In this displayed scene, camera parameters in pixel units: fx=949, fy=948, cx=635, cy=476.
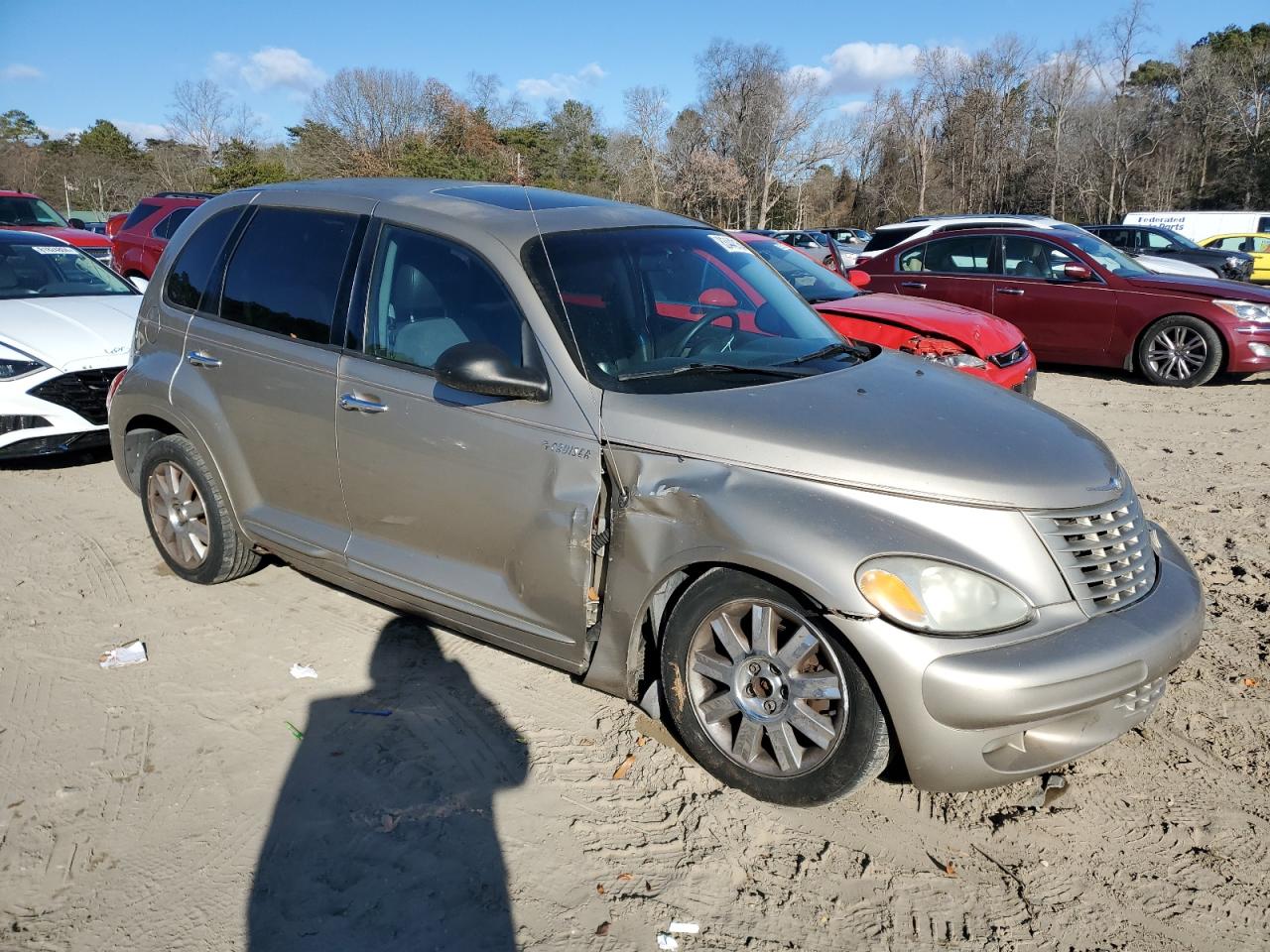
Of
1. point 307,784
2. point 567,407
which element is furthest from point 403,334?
point 307,784

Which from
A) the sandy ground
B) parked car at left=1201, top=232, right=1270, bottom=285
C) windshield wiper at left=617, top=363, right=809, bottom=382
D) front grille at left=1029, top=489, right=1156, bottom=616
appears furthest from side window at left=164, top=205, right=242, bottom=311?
parked car at left=1201, top=232, right=1270, bottom=285

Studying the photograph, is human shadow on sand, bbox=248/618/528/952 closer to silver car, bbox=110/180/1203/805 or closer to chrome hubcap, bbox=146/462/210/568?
silver car, bbox=110/180/1203/805

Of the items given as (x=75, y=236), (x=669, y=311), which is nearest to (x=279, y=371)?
(x=669, y=311)

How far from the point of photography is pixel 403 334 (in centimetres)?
378

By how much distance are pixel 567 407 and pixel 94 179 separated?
167 ft

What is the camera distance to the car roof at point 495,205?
375 cm

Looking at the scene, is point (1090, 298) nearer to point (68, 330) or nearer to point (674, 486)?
point (674, 486)

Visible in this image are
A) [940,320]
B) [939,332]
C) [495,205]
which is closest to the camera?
[495,205]

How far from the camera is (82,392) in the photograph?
6.72 m

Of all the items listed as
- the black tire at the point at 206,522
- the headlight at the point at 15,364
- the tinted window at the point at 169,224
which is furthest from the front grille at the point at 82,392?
the tinted window at the point at 169,224

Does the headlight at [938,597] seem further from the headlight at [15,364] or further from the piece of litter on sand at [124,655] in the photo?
the headlight at [15,364]

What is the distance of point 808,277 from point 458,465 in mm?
5575

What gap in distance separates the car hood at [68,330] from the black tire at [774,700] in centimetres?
507

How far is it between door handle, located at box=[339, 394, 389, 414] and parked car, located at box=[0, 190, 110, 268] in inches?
488
